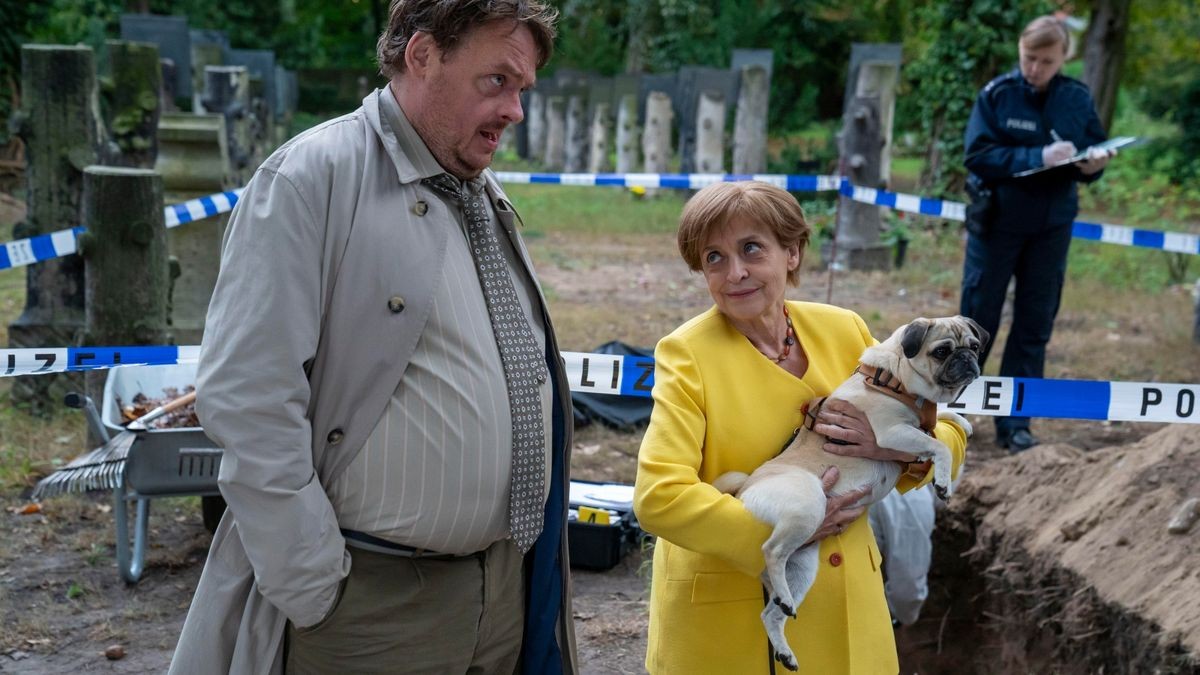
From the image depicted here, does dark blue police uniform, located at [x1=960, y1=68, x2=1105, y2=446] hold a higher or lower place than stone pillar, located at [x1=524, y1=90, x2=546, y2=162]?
lower

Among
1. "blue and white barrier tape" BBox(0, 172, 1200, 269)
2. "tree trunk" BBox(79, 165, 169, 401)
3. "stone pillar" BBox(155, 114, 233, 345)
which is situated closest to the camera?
"tree trunk" BBox(79, 165, 169, 401)

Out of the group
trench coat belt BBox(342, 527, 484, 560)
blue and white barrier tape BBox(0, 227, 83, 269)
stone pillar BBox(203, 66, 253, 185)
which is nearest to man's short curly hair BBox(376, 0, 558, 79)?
trench coat belt BBox(342, 527, 484, 560)

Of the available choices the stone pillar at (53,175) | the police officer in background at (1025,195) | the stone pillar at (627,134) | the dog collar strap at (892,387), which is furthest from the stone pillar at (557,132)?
the dog collar strap at (892,387)

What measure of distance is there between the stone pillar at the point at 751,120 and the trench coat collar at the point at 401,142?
673 inches

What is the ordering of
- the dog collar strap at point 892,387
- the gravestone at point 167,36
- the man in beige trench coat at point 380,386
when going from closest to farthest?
the man in beige trench coat at point 380,386 < the dog collar strap at point 892,387 < the gravestone at point 167,36

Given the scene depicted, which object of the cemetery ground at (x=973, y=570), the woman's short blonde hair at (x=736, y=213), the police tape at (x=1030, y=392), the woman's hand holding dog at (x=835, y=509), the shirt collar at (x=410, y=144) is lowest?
the cemetery ground at (x=973, y=570)

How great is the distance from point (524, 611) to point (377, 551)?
490mm

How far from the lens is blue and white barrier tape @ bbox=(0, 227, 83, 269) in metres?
6.40

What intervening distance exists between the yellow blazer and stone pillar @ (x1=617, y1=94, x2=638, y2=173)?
72.8 ft

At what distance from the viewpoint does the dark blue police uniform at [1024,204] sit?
7.13m

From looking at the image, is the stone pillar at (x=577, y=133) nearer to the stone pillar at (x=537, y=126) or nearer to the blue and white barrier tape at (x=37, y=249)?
the stone pillar at (x=537, y=126)

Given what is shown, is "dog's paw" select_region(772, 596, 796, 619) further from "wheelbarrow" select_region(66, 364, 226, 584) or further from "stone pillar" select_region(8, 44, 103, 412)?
"stone pillar" select_region(8, 44, 103, 412)

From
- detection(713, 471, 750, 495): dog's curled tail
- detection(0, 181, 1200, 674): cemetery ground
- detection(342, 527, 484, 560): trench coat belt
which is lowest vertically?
detection(0, 181, 1200, 674): cemetery ground

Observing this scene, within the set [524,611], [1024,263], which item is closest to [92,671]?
[524,611]
